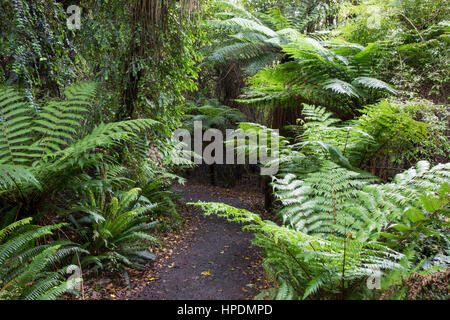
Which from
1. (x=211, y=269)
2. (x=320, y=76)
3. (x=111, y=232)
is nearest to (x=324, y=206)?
(x=211, y=269)

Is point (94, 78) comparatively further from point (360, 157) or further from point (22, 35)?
point (360, 157)

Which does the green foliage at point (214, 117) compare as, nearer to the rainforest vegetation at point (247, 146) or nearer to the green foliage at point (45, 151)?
the rainforest vegetation at point (247, 146)

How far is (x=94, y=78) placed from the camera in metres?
2.89

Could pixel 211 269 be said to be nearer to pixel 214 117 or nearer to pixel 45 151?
pixel 45 151

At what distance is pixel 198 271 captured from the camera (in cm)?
243

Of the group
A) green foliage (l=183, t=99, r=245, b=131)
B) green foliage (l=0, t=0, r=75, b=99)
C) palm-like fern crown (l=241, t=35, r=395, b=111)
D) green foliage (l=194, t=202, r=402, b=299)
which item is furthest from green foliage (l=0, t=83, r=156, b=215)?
green foliage (l=183, t=99, r=245, b=131)

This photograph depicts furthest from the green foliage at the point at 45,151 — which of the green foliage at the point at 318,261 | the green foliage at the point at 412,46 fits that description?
the green foliage at the point at 412,46

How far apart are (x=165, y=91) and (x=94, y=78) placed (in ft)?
2.45

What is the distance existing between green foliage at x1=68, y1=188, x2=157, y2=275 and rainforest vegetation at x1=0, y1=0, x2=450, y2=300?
1 centimetres

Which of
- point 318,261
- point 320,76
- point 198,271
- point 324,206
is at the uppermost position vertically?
point 320,76

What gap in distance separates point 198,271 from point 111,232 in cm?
87

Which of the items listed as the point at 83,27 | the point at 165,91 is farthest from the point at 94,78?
the point at 165,91

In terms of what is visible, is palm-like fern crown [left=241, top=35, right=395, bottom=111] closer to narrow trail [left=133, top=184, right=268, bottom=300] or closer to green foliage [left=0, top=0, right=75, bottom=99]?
narrow trail [left=133, top=184, right=268, bottom=300]

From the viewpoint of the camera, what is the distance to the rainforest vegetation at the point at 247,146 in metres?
1.50
